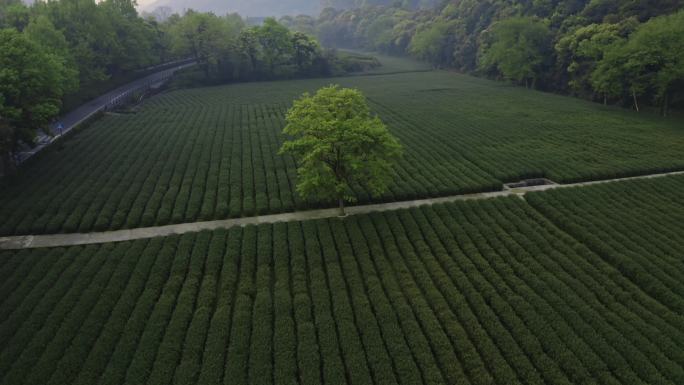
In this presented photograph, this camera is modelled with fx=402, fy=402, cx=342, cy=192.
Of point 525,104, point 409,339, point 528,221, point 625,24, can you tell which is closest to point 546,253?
point 528,221

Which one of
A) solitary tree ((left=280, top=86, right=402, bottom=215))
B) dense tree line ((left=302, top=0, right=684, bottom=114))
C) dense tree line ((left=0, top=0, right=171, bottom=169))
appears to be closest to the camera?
solitary tree ((left=280, top=86, right=402, bottom=215))

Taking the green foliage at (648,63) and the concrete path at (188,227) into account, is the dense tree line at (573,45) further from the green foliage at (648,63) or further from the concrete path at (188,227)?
the concrete path at (188,227)

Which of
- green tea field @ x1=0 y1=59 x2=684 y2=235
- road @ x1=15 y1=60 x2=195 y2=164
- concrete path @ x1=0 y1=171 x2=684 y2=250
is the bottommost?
concrete path @ x1=0 y1=171 x2=684 y2=250

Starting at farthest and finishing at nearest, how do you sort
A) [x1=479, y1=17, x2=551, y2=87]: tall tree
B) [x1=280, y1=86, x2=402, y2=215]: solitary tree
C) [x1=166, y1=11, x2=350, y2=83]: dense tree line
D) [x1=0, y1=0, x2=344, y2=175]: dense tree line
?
[x1=166, y1=11, x2=350, y2=83]: dense tree line < [x1=479, y1=17, x2=551, y2=87]: tall tree < [x1=0, y1=0, x2=344, y2=175]: dense tree line < [x1=280, y1=86, x2=402, y2=215]: solitary tree

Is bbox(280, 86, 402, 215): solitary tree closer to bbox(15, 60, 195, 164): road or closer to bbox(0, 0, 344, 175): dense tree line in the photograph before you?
bbox(0, 0, 344, 175): dense tree line

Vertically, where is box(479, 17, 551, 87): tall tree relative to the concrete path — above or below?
above

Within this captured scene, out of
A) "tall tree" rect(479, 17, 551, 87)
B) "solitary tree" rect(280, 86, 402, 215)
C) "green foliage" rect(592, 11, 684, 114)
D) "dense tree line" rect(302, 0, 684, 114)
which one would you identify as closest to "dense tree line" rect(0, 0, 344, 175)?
"solitary tree" rect(280, 86, 402, 215)

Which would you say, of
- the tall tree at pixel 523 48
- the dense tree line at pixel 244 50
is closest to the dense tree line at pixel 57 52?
the dense tree line at pixel 244 50

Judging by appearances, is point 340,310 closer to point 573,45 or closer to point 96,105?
point 96,105
